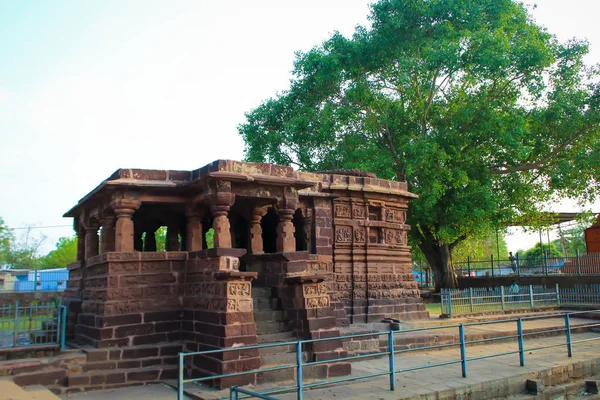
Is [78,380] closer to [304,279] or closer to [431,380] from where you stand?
[304,279]

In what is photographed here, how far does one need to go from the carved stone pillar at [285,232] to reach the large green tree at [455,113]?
9700mm

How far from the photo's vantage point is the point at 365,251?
1364 centimetres

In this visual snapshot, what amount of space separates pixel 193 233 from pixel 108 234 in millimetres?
1688

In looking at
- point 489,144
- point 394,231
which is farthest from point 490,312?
point 489,144

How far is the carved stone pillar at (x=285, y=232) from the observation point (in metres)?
10.1

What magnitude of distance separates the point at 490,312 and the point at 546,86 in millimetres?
10150

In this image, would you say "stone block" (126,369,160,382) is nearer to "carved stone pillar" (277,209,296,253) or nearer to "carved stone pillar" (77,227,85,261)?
"carved stone pillar" (277,209,296,253)

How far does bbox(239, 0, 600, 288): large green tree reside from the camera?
19438 millimetres

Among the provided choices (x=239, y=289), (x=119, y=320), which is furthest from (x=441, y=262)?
(x=119, y=320)

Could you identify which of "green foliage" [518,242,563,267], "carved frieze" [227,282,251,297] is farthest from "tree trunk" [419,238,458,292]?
"carved frieze" [227,282,251,297]

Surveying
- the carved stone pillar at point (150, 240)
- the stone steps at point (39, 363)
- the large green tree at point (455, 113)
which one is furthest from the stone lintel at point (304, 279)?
the large green tree at point (455, 113)

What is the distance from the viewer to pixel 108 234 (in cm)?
1023

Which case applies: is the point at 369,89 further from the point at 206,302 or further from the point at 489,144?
the point at 206,302

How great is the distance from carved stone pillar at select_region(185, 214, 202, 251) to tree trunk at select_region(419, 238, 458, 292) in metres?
15.4
